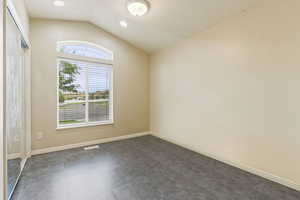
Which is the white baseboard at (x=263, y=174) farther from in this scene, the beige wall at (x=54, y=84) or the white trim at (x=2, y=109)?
the white trim at (x=2, y=109)

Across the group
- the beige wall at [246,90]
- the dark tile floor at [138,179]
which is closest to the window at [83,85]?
the dark tile floor at [138,179]

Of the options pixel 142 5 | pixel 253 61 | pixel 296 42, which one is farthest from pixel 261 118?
pixel 142 5

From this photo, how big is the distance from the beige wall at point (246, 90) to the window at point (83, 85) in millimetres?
1910

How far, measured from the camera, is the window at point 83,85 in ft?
11.9

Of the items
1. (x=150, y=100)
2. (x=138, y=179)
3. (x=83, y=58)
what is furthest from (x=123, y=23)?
(x=138, y=179)

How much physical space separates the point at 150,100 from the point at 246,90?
2801 mm

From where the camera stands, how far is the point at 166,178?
2.36m

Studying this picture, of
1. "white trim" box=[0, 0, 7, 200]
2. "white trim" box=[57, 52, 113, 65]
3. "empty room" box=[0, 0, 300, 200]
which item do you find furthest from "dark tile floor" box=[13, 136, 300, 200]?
"white trim" box=[57, 52, 113, 65]

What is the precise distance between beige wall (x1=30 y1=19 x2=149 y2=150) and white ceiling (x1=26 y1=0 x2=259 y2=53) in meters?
0.28

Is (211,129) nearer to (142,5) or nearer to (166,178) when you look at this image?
(166,178)

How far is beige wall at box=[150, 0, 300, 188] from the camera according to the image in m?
2.11

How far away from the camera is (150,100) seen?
4875 mm

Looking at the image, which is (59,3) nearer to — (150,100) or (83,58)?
(83,58)

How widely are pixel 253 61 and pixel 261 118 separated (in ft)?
2.95
